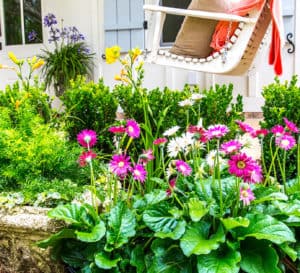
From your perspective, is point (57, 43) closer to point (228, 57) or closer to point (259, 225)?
point (228, 57)

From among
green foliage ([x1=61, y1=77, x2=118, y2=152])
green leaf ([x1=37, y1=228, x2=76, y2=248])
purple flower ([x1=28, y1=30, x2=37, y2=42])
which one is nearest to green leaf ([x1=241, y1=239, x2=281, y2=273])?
green leaf ([x1=37, y1=228, x2=76, y2=248])

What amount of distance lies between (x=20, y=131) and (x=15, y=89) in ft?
2.03

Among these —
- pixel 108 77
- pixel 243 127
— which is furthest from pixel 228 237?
pixel 108 77

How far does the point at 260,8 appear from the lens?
2.76 m

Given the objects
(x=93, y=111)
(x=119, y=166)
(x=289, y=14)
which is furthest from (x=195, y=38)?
(x=289, y=14)

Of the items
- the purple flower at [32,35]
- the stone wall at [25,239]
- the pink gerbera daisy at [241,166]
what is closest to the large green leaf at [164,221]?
the pink gerbera daisy at [241,166]

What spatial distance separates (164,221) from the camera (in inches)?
57.0

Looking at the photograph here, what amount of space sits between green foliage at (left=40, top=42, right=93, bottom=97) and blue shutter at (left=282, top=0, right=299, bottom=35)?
7.69 ft

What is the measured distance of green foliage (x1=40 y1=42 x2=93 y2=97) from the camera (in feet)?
17.5

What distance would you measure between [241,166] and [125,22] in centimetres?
442

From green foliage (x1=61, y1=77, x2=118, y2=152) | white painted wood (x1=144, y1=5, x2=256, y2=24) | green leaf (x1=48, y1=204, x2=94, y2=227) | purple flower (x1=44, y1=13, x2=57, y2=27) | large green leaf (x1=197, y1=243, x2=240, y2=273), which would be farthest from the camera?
purple flower (x1=44, y1=13, x2=57, y2=27)

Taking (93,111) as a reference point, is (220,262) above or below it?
below

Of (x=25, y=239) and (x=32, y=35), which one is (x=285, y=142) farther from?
(x=32, y=35)

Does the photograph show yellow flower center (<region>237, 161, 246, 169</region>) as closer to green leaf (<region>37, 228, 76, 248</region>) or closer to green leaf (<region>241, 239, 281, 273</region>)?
green leaf (<region>241, 239, 281, 273</region>)
